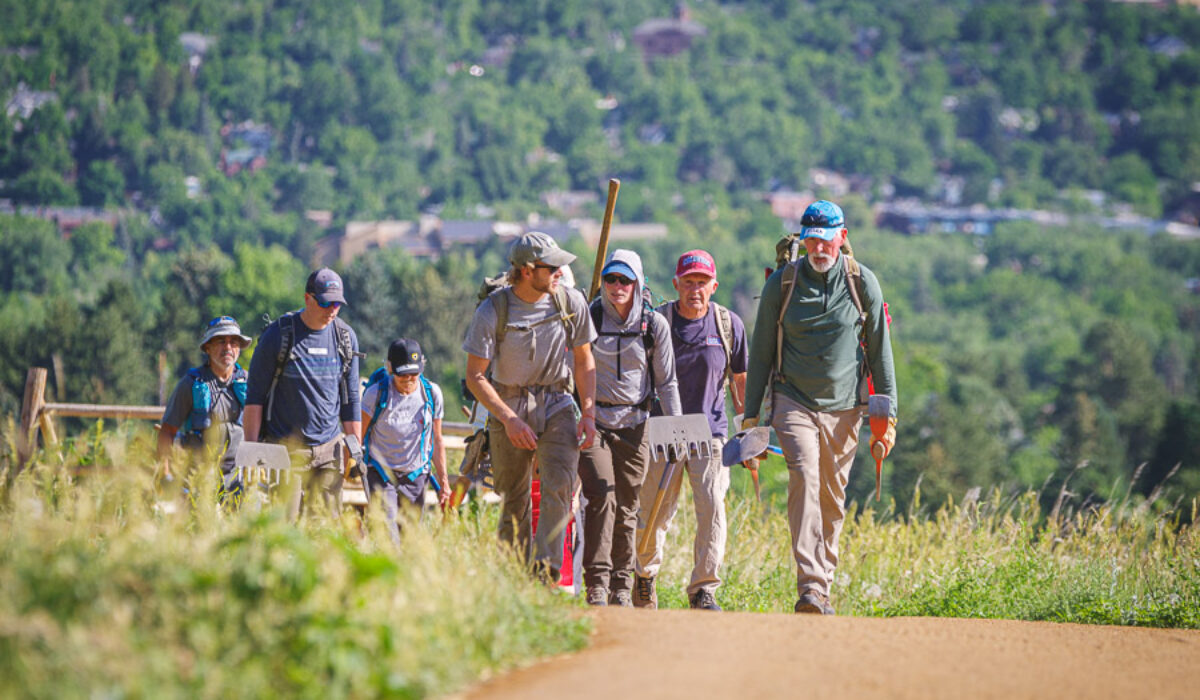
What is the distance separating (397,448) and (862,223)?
170956 millimetres

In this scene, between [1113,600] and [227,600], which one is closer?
[227,600]

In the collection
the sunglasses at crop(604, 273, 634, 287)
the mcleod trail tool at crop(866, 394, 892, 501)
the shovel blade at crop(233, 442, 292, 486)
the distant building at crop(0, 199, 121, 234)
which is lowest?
the distant building at crop(0, 199, 121, 234)

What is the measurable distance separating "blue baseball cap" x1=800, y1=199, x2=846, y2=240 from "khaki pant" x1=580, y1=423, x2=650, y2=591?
1.06 meters

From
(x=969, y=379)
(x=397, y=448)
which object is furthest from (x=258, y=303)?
(x=397, y=448)

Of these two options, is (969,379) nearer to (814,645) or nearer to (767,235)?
(767,235)

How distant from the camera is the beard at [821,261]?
644 centimetres

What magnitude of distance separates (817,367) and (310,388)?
221cm

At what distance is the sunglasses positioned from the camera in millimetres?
6492

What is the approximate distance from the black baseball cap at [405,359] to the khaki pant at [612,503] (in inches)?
55.2

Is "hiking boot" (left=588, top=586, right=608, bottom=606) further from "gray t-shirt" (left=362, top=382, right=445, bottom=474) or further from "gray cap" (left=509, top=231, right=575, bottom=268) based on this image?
"gray t-shirt" (left=362, top=382, right=445, bottom=474)

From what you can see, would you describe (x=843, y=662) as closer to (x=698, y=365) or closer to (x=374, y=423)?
(x=698, y=365)

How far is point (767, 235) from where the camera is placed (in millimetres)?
166250

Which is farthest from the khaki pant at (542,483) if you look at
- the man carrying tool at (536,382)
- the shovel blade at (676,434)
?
the shovel blade at (676,434)

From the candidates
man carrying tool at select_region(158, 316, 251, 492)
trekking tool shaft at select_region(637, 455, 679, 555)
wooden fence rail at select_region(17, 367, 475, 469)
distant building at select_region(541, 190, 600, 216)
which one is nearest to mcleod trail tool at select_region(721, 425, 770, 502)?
trekking tool shaft at select_region(637, 455, 679, 555)
